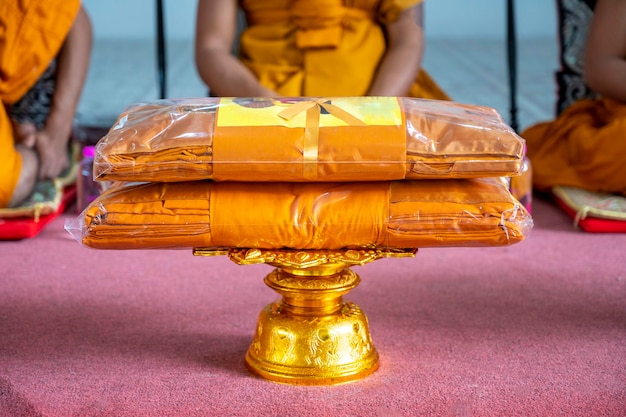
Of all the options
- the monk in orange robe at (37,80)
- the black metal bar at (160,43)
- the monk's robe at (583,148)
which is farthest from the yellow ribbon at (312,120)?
the black metal bar at (160,43)

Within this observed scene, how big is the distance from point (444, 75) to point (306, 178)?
383 centimetres

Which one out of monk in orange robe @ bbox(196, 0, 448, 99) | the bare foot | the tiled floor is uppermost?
monk in orange robe @ bbox(196, 0, 448, 99)

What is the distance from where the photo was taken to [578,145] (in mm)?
2568

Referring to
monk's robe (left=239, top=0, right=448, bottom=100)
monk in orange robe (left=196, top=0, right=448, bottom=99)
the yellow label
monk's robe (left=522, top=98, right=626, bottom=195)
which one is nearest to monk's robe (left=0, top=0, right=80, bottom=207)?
monk in orange robe (left=196, top=0, right=448, bottom=99)

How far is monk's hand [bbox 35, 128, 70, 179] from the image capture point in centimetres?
253

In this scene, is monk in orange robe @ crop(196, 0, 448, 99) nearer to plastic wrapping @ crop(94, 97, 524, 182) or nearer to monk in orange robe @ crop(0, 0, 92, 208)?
monk in orange robe @ crop(0, 0, 92, 208)

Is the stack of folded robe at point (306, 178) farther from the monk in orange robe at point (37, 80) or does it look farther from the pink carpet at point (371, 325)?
the monk in orange robe at point (37, 80)

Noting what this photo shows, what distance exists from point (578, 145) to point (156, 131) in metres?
1.66

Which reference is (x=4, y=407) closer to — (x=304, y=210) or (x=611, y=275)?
(x=304, y=210)

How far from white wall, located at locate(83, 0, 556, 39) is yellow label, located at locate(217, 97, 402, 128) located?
4.99 metres

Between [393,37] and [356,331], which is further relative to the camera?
[393,37]

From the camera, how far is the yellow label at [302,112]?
1222 mm

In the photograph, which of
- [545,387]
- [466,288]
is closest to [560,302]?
[466,288]

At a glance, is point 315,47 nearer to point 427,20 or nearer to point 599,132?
point 599,132
